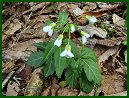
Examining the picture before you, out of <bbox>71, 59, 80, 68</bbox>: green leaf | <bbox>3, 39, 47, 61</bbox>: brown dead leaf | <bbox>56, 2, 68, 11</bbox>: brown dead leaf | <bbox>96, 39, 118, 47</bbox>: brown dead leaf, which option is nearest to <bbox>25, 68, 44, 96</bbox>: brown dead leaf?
<bbox>3, 39, 47, 61</bbox>: brown dead leaf

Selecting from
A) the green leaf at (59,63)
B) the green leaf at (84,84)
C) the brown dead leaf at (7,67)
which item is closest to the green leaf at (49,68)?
the green leaf at (59,63)

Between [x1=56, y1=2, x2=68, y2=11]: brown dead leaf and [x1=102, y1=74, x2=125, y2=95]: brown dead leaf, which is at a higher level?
[x1=56, y1=2, x2=68, y2=11]: brown dead leaf

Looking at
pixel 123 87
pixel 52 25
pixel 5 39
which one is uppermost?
pixel 52 25

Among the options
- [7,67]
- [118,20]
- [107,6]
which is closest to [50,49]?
[7,67]

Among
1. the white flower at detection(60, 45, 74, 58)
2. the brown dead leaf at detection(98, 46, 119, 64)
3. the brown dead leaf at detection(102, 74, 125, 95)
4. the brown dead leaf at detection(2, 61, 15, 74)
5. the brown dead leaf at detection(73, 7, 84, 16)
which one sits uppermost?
the white flower at detection(60, 45, 74, 58)

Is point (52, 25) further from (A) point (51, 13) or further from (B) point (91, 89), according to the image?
(A) point (51, 13)

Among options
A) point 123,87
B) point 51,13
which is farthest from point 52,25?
point 51,13

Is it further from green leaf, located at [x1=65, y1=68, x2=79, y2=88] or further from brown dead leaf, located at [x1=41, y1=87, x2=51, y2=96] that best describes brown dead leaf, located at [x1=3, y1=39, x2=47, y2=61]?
green leaf, located at [x1=65, y1=68, x2=79, y2=88]
